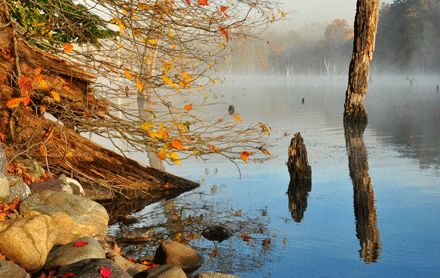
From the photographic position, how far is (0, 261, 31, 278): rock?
26.2 ft

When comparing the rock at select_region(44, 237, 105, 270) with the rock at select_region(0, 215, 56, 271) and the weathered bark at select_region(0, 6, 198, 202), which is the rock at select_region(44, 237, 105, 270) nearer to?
the rock at select_region(0, 215, 56, 271)

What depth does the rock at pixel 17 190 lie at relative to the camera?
11.2 metres

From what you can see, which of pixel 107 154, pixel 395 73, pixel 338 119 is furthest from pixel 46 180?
pixel 395 73

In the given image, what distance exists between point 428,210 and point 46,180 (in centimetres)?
817

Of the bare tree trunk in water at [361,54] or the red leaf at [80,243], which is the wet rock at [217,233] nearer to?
the red leaf at [80,243]

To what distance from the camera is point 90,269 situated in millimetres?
8070

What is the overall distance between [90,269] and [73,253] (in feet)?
3.60

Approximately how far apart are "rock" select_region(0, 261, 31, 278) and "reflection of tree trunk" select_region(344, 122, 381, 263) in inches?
223

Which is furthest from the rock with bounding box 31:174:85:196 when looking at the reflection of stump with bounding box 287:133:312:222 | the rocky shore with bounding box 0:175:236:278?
the reflection of stump with bounding box 287:133:312:222

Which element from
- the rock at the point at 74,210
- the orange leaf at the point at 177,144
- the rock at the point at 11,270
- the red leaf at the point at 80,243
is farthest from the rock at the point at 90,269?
the orange leaf at the point at 177,144

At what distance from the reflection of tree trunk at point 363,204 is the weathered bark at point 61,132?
4.94 m

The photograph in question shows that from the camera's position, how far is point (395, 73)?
5128 inches

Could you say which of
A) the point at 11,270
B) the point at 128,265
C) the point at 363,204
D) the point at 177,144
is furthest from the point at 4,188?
the point at 363,204

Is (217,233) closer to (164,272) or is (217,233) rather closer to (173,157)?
(173,157)
